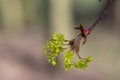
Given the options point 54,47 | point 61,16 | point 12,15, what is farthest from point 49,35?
point 54,47

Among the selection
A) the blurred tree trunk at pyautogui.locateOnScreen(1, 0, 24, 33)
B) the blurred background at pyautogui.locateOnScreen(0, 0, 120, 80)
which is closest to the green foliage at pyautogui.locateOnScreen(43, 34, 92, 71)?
the blurred background at pyautogui.locateOnScreen(0, 0, 120, 80)

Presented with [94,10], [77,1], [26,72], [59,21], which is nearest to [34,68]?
[26,72]

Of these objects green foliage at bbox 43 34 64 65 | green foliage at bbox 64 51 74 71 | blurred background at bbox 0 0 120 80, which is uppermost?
blurred background at bbox 0 0 120 80

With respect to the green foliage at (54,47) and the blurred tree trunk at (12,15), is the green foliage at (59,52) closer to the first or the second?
the green foliage at (54,47)

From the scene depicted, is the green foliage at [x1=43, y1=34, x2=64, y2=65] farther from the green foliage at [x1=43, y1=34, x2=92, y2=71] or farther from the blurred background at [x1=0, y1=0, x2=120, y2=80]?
the blurred background at [x1=0, y1=0, x2=120, y2=80]

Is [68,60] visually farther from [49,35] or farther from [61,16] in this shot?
[49,35]

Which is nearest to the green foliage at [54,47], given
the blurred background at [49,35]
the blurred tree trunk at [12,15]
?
the blurred background at [49,35]

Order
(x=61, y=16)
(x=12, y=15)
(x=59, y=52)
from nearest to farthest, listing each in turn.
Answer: (x=59, y=52)
(x=61, y=16)
(x=12, y=15)
